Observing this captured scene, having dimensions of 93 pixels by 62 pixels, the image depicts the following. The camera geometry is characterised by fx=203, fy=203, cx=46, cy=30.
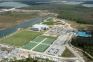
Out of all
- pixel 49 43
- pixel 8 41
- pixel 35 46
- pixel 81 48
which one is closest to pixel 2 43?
pixel 8 41

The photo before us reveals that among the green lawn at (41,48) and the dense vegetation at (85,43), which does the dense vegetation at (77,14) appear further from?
the green lawn at (41,48)

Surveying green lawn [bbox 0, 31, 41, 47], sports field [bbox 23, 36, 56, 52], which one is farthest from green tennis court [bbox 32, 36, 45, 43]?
green lawn [bbox 0, 31, 41, 47]

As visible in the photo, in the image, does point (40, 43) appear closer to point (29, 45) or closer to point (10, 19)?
point (29, 45)

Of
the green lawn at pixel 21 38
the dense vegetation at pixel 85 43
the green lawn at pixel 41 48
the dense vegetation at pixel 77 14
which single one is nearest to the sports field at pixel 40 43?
the green lawn at pixel 41 48

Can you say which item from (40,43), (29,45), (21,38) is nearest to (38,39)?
(40,43)

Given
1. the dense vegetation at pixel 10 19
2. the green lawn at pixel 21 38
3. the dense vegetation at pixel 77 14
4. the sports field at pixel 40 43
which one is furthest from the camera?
the dense vegetation at pixel 77 14

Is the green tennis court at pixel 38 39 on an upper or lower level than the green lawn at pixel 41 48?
lower

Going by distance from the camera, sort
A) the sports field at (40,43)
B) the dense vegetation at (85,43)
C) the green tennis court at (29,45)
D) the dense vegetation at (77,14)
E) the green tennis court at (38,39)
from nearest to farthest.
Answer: the dense vegetation at (85,43)
the sports field at (40,43)
the green tennis court at (29,45)
the green tennis court at (38,39)
the dense vegetation at (77,14)
